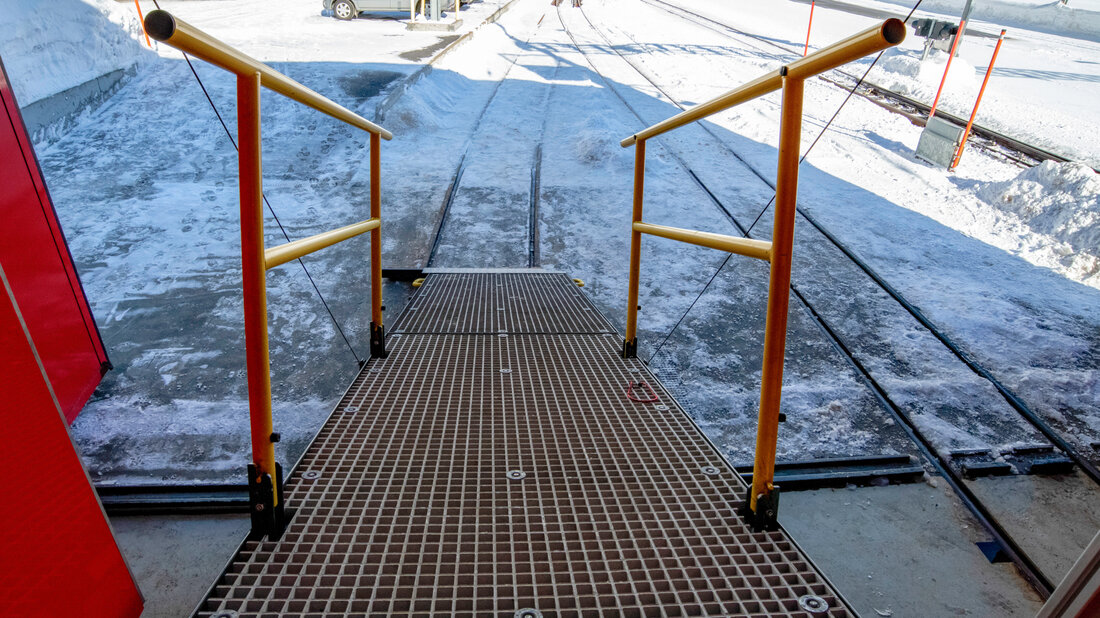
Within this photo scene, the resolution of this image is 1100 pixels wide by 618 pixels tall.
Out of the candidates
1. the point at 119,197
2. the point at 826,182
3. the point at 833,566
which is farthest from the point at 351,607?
the point at 826,182

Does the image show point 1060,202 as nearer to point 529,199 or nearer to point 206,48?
point 529,199

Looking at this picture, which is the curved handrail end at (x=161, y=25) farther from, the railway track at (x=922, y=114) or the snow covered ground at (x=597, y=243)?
the railway track at (x=922, y=114)

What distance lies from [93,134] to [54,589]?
8.49m

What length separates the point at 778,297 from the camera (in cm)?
159

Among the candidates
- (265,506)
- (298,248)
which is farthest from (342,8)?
(265,506)

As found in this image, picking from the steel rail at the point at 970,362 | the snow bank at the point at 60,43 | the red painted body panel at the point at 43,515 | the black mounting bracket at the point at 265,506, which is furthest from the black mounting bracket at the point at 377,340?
the snow bank at the point at 60,43

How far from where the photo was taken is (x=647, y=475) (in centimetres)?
A: 196

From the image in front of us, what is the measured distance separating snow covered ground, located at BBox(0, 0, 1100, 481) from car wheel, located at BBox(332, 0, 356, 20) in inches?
221

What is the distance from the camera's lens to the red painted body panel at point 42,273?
291 centimetres

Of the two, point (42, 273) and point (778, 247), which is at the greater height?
point (778, 247)

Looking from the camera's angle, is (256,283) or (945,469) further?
(945,469)

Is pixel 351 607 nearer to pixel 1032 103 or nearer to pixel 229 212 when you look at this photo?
pixel 229 212

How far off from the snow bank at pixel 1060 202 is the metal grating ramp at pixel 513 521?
211 inches

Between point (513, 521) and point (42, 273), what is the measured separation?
9.67 feet
